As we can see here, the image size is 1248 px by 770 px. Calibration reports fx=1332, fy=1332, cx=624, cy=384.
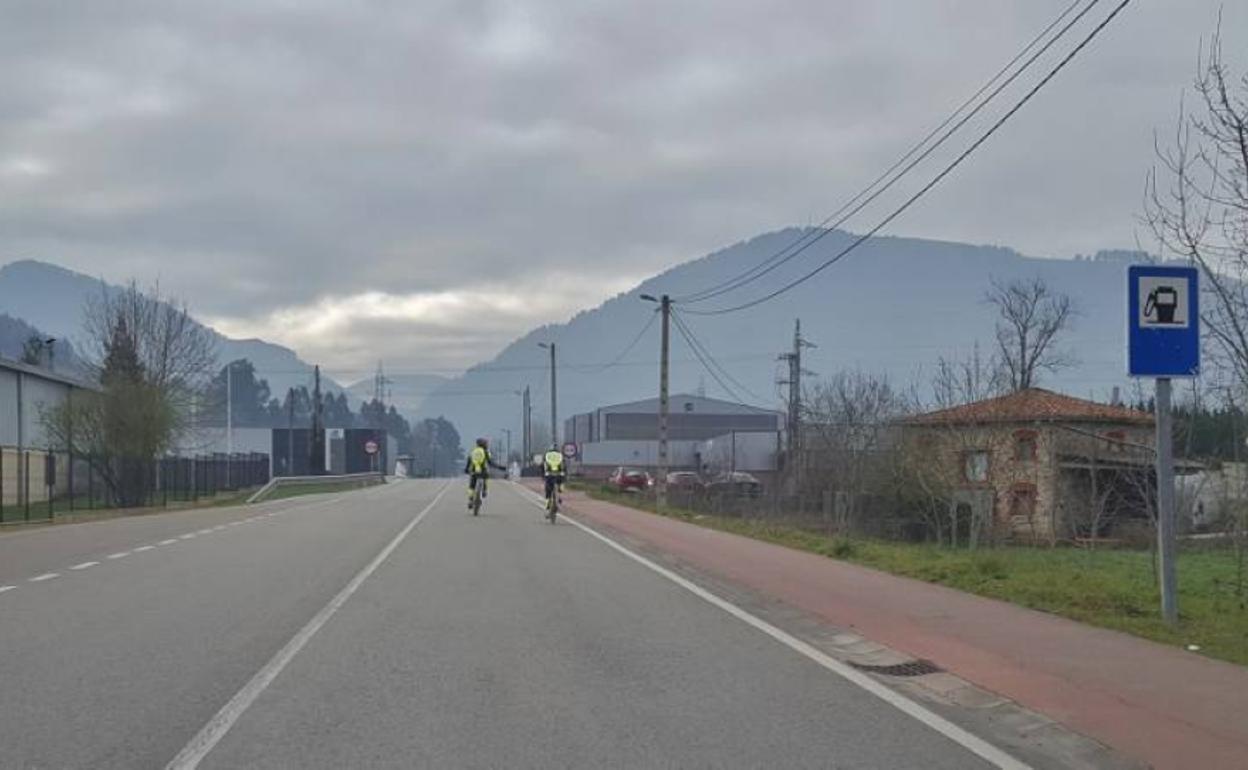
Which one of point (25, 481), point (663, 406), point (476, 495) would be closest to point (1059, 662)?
point (476, 495)

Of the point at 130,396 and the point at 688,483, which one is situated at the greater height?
the point at 130,396

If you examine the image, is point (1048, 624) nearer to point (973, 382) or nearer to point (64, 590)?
point (64, 590)

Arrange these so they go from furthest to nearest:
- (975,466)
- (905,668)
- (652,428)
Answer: (652,428)
(975,466)
(905,668)

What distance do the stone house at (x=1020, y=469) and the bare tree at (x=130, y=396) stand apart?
87.1 feet

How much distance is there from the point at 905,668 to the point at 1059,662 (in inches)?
45.7

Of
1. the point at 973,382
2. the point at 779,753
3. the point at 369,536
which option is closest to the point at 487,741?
the point at 779,753

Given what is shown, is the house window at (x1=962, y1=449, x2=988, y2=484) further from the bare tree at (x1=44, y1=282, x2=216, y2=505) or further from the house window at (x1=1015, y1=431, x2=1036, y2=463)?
the bare tree at (x1=44, y1=282, x2=216, y2=505)

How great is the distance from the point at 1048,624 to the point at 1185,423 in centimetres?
997

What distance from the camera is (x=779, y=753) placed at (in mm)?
7379

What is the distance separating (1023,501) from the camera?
129 ft

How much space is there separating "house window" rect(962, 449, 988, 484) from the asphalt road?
1459 cm

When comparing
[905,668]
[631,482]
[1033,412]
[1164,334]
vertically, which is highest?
[1164,334]

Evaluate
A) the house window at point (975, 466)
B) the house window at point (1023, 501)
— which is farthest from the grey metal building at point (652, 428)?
the house window at point (975, 466)

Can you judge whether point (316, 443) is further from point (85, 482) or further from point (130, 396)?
point (130, 396)
